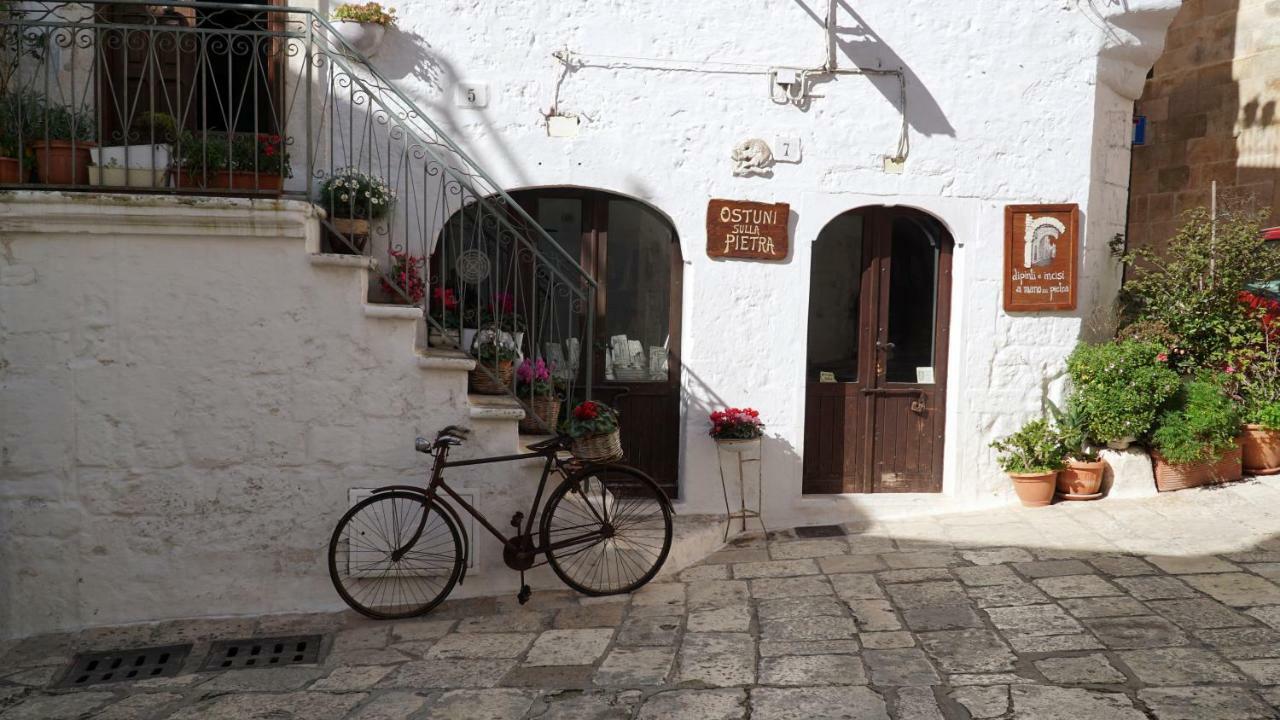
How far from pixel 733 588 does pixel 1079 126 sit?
4436 millimetres

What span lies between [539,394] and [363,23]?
2.71 meters

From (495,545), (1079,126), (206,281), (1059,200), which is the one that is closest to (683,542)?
(495,545)

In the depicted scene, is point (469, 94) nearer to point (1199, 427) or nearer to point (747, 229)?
point (747, 229)

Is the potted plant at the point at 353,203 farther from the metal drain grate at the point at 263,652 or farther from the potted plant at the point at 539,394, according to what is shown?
the metal drain grate at the point at 263,652

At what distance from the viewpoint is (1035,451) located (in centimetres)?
712

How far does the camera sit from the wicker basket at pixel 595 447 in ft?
18.1

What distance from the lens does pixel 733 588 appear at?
568 centimetres

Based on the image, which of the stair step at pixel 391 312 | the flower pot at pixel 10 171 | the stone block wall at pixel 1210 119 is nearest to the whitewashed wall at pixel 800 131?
the stair step at pixel 391 312

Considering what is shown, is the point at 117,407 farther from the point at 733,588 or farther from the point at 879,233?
the point at 879,233

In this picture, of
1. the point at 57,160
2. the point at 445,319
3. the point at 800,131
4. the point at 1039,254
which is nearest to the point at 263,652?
the point at 445,319

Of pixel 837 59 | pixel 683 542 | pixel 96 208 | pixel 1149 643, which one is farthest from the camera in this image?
pixel 837 59

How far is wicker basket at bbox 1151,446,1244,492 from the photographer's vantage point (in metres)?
7.12

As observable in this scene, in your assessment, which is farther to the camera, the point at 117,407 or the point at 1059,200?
the point at 1059,200

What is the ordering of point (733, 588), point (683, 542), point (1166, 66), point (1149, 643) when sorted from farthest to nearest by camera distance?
point (1166, 66) → point (683, 542) → point (733, 588) → point (1149, 643)
